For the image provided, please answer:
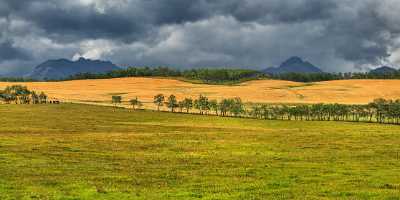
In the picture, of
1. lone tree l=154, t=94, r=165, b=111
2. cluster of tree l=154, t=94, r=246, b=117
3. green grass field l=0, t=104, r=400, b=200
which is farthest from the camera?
lone tree l=154, t=94, r=165, b=111

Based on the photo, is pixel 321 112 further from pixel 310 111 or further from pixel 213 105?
pixel 213 105

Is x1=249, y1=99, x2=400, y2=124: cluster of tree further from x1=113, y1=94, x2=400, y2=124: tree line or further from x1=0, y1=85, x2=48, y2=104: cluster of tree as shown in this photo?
x1=0, y1=85, x2=48, y2=104: cluster of tree

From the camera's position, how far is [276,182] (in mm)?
29812

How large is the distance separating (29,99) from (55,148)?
516 feet

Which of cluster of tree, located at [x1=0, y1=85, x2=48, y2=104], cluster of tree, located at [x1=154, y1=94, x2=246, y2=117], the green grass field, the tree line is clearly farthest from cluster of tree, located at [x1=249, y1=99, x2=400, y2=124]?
the green grass field

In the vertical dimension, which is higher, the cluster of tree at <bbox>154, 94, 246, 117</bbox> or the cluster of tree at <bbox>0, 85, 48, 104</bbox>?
the cluster of tree at <bbox>0, 85, 48, 104</bbox>

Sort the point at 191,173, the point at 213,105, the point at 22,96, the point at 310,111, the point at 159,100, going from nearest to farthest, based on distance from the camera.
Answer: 1. the point at 191,173
2. the point at 310,111
3. the point at 213,105
4. the point at 159,100
5. the point at 22,96

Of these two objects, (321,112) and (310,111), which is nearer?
(321,112)

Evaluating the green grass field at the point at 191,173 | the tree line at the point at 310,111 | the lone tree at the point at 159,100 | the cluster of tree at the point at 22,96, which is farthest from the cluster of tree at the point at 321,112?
the green grass field at the point at 191,173

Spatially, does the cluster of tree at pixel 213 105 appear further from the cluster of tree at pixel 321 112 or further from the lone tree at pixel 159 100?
the cluster of tree at pixel 321 112

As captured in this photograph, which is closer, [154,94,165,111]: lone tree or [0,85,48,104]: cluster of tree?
[154,94,165,111]: lone tree

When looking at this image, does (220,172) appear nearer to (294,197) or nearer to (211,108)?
(294,197)

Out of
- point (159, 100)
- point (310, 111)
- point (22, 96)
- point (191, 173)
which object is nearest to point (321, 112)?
point (310, 111)

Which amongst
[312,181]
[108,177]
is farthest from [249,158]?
[108,177]
